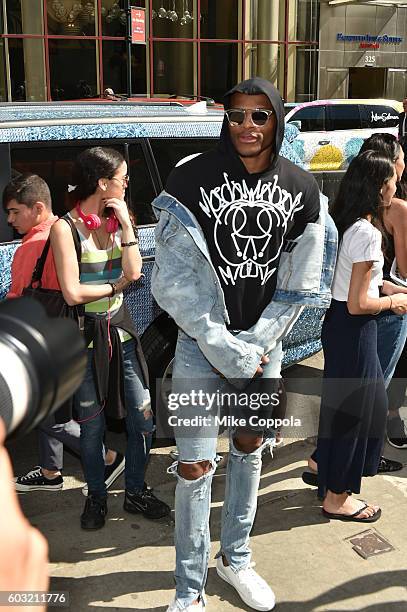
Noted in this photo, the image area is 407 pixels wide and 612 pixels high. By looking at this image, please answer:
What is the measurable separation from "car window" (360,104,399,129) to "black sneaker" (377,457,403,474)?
31.9ft

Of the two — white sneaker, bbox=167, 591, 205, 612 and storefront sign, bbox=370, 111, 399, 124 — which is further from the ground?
storefront sign, bbox=370, 111, 399, 124

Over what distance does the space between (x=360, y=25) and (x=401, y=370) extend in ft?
65.9

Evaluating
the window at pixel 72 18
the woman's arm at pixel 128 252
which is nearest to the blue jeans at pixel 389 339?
the woman's arm at pixel 128 252

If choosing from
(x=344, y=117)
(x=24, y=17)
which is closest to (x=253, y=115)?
(x=344, y=117)

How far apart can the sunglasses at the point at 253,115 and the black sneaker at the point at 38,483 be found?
2.16 m

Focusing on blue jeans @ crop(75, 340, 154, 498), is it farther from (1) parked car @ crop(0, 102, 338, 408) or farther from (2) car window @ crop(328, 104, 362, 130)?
(2) car window @ crop(328, 104, 362, 130)

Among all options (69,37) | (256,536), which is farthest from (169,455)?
(69,37)

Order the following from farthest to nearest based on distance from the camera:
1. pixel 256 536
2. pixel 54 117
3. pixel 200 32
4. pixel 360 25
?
pixel 360 25 < pixel 200 32 < pixel 54 117 < pixel 256 536

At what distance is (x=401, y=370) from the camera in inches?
181

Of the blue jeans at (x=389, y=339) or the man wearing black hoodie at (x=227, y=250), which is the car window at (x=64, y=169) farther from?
the blue jeans at (x=389, y=339)

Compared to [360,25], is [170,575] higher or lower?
lower

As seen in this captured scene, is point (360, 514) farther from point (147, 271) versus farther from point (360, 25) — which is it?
point (360, 25)

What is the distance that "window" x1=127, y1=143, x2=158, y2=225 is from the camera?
13.0 feet

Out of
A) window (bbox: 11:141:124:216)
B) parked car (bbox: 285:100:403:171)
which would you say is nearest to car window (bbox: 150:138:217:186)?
window (bbox: 11:141:124:216)
